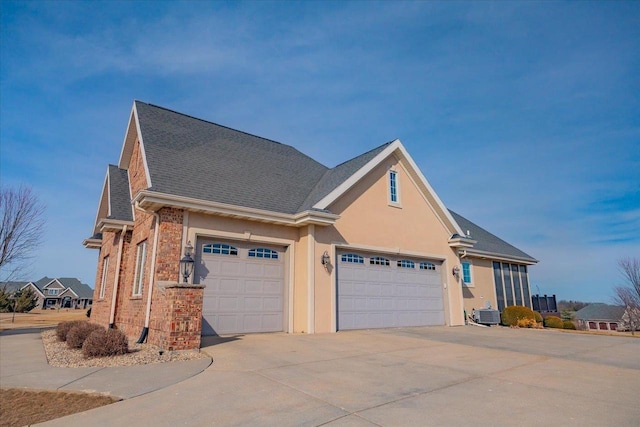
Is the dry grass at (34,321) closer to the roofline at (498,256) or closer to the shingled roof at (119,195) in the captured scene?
the shingled roof at (119,195)

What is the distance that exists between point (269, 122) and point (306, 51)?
8.36 m

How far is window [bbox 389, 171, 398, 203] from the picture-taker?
48.4 feet

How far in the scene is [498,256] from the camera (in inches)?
789

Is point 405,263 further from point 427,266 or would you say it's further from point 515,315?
point 515,315

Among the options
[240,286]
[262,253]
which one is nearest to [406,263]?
[262,253]

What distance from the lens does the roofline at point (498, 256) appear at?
60.8ft

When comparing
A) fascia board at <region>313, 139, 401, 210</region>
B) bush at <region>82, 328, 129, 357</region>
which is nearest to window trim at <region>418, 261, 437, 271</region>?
fascia board at <region>313, 139, 401, 210</region>

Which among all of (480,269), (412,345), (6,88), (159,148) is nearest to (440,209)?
(480,269)

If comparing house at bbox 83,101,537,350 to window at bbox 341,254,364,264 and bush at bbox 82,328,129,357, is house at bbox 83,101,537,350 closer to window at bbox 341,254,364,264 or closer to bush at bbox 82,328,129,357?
window at bbox 341,254,364,264

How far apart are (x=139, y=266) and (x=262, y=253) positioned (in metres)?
4.15

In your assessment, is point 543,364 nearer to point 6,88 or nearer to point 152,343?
point 152,343

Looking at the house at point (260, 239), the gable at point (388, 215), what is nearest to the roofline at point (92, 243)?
the house at point (260, 239)

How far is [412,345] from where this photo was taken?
9180 mm

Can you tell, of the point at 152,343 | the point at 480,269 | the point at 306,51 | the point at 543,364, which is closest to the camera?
the point at 543,364
